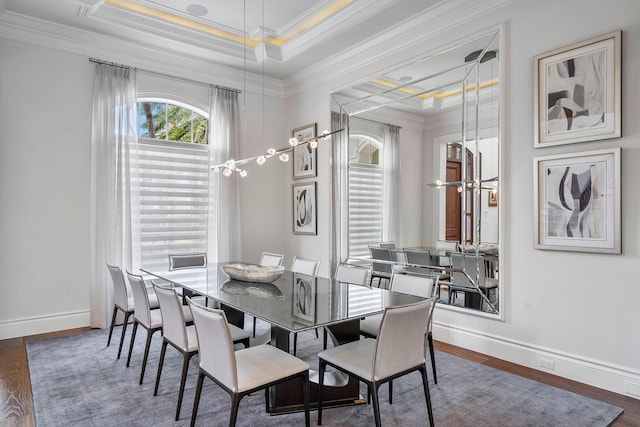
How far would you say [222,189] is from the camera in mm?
5398

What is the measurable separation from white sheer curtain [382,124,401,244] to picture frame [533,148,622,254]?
1.56m

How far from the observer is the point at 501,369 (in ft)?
10.7

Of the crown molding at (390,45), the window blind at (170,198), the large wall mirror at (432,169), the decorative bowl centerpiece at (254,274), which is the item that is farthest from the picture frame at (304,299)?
the crown molding at (390,45)

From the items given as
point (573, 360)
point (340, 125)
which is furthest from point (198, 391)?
point (340, 125)

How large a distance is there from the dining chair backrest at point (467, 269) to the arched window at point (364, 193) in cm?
107

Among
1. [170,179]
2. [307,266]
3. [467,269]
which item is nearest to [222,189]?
[170,179]

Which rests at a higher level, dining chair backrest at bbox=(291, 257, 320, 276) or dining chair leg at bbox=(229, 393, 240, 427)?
dining chair backrest at bbox=(291, 257, 320, 276)

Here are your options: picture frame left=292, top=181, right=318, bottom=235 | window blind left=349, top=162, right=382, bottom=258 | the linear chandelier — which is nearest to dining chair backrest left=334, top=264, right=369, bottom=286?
window blind left=349, top=162, right=382, bottom=258

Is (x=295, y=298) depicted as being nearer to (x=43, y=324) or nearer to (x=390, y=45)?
(x=390, y=45)

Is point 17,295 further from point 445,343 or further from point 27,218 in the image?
point 445,343

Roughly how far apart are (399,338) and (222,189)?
379cm

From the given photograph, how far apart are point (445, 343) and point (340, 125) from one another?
289 cm

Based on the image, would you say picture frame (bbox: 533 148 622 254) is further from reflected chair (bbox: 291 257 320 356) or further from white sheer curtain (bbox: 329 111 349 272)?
white sheer curtain (bbox: 329 111 349 272)

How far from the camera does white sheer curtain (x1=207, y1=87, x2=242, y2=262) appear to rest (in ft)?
17.6
